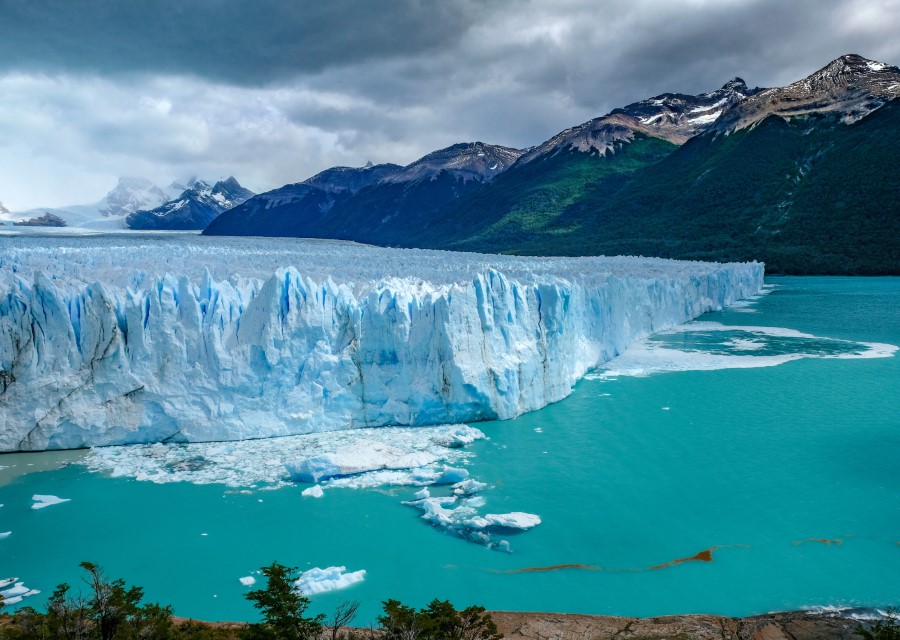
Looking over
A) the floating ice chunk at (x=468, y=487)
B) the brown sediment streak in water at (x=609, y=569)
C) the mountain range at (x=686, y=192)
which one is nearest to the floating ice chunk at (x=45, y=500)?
the floating ice chunk at (x=468, y=487)

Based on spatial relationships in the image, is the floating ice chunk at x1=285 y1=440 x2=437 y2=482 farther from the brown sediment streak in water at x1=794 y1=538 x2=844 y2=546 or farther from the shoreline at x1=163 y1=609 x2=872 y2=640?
the brown sediment streak in water at x1=794 y1=538 x2=844 y2=546

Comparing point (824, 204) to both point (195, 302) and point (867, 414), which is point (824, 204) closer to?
point (867, 414)

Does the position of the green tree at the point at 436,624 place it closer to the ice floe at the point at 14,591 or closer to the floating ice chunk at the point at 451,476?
the floating ice chunk at the point at 451,476

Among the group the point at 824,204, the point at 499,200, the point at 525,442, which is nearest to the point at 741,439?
the point at 525,442

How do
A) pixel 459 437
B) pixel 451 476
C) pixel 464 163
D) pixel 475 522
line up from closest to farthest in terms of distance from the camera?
pixel 475 522 < pixel 451 476 < pixel 459 437 < pixel 464 163

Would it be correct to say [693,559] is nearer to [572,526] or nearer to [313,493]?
[572,526]

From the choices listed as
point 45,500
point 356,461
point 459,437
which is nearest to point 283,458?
point 356,461
